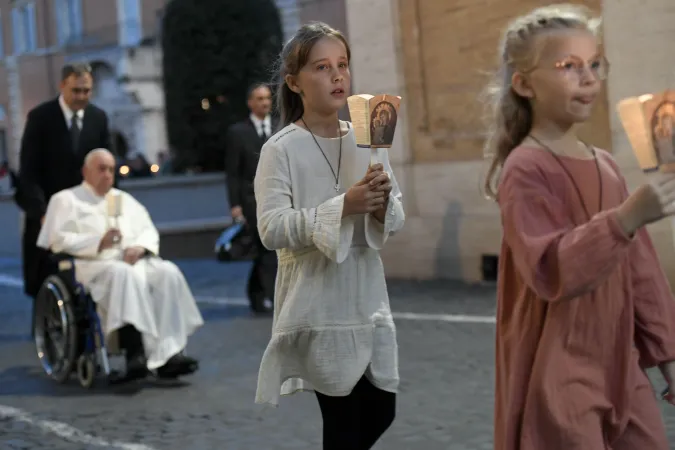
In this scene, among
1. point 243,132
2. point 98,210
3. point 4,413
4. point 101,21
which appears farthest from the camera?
point 101,21

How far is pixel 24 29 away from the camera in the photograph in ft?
155

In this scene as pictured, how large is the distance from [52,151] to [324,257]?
5754 millimetres

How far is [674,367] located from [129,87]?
1438 inches

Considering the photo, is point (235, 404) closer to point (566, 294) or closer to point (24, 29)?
point (566, 294)

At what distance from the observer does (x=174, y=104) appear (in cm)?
2711

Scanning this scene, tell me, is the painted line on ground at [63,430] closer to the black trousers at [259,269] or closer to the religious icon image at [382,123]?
the religious icon image at [382,123]

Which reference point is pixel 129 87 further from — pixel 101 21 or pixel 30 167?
pixel 30 167

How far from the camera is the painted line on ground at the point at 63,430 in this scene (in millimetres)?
6492

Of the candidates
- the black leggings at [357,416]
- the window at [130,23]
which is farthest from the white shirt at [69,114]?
the window at [130,23]

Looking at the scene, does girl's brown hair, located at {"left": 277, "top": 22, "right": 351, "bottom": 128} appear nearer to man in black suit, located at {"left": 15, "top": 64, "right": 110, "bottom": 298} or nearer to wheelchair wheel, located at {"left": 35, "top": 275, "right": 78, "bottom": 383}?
wheelchair wheel, located at {"left": 35, "top": 275, "right": 78, "bottom": 383}

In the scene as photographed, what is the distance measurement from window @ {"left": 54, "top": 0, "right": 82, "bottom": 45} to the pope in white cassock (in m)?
35.2

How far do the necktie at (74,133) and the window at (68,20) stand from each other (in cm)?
3409

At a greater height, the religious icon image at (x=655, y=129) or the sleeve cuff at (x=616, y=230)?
the religious icon image at (x=655, y=129)

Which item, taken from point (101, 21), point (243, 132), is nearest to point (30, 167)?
point (243, 132)
